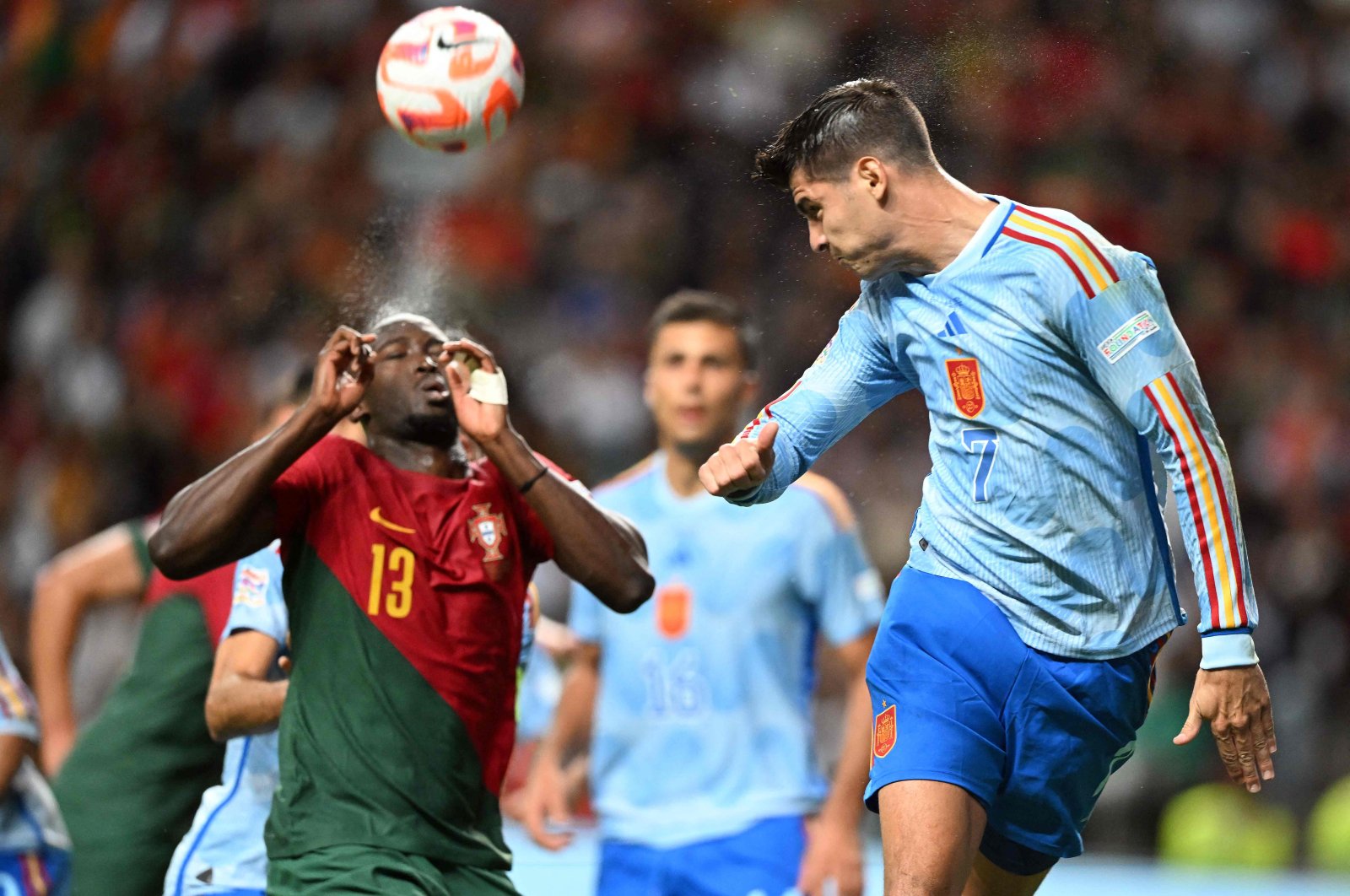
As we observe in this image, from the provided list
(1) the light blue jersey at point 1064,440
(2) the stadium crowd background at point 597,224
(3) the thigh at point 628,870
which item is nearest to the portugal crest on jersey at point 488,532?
(1) the light blue jersey at point 1064,440

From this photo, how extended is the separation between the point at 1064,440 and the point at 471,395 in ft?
4.60

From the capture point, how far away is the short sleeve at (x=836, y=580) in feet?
19.4

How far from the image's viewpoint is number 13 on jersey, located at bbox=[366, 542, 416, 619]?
4297 mm

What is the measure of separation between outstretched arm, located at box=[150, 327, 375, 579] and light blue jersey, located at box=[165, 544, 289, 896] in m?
0.66

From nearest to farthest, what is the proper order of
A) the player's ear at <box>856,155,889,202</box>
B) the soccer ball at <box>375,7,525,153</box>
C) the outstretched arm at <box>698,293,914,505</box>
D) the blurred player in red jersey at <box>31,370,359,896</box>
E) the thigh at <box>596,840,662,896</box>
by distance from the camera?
the player's ear at <box>856,155,889,202</box>
the outstretched arm at <box>698,293,914,505</box>
the soccer ball at <box>375,7,525,153</box>
the blurred player in red jersey at <box>31,370,359,896</box>
the thigh at <box>596,840,662,896</box>

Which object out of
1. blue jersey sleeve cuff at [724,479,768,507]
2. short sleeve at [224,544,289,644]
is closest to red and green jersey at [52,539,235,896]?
short sleeve at [224,544,289,644]

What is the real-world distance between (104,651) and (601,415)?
3157 mm

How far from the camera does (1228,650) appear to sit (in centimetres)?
360

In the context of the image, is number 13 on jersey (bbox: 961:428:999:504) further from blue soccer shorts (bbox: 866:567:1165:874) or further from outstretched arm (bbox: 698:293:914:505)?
outstretched arm (bbox: 698:293:914:505)

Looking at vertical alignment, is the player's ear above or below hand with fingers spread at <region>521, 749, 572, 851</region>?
above

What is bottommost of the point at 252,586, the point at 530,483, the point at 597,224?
the point at 252,586

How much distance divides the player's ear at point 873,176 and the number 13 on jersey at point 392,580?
4.53 ft

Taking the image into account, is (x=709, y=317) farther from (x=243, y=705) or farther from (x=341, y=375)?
(x=243, y=705)

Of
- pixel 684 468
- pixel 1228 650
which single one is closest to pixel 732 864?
pixel 684 468
